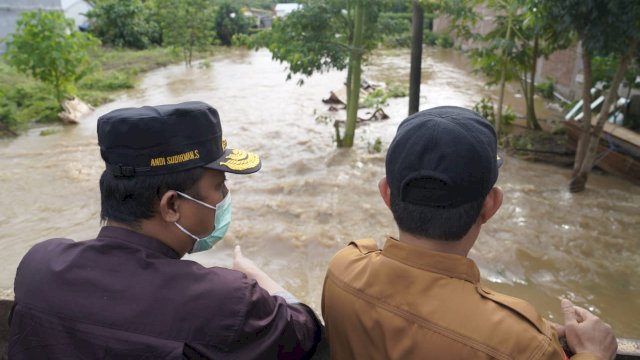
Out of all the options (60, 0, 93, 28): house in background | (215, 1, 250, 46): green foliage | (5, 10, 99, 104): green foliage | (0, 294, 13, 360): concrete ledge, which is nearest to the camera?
(0, 294, 13, 360): concrete ledge

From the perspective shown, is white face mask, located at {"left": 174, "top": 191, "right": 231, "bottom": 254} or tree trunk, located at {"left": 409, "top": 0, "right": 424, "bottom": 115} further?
tree trunk, located at {"left": 409, "top": 0, "right": 424, "bottom": 115}

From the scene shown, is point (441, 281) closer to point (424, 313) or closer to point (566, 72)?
point (424, 313)

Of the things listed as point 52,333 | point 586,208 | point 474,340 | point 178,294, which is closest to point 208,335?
point 178,294

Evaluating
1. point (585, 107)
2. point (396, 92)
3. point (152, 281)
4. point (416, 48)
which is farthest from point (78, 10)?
point (152, 281)

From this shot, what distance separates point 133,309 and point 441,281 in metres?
0.77

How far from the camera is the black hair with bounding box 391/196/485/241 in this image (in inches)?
48.6

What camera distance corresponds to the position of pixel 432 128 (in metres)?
1.22

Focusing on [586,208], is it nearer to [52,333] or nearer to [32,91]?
[52,333]

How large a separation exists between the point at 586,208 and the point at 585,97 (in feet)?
4.45

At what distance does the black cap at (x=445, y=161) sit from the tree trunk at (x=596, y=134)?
16.1 feet


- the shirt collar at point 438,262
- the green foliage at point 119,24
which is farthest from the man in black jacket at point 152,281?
the green foliage at point 119,24

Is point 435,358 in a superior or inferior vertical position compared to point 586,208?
superior

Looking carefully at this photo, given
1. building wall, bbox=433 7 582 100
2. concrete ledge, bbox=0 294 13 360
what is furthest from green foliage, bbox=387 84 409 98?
concrete ledge, bbox=0 294 13 360

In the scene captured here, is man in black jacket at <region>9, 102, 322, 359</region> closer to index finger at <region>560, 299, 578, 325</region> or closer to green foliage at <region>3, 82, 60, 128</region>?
index finger at <region>560, 299, 578, 325</region>
